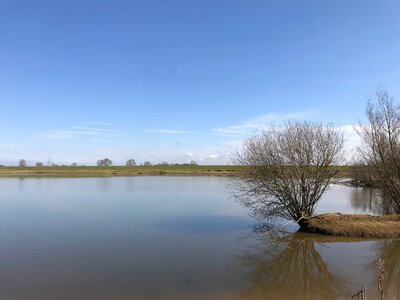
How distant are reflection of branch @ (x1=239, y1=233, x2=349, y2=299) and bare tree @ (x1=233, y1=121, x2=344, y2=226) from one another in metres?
2.98

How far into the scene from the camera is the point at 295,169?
18.0 metres

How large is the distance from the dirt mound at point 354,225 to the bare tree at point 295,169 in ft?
2.66

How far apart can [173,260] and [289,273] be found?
3607mm

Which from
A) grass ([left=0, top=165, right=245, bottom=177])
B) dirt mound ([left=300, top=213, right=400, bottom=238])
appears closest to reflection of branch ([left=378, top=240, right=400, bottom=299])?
dirt mound ([left=300, top=213, right=400, bottom=238])

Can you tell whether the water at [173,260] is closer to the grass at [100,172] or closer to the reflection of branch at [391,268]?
the reflection of branch at [391,268]

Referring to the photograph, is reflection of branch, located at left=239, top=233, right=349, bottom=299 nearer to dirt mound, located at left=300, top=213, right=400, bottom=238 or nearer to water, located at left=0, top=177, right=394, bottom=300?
water, located at left=0, top=177, right=394, bottom=300

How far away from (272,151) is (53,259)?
1080cm

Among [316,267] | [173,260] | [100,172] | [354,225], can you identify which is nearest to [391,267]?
[316,267]

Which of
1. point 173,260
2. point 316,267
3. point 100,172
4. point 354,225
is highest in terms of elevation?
point 100,172

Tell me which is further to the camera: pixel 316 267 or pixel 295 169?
pixel 295 169

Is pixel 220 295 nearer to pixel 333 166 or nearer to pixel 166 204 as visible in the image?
pixel 333 166

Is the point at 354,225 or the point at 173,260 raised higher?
the point at 354,225

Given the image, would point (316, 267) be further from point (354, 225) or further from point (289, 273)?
point (354, 225)

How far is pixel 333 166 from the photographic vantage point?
18.7 meters
